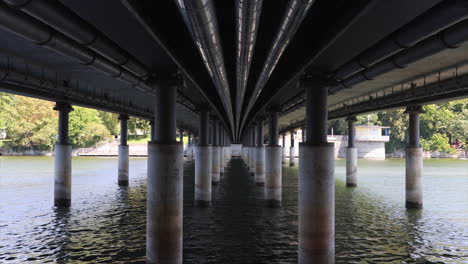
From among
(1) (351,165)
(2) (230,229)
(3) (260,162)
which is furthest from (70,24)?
(1) (351,165)

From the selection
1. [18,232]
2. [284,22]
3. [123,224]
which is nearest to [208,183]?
[123,224]

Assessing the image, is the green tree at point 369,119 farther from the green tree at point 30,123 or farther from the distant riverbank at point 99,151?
the green tree at point 30,123

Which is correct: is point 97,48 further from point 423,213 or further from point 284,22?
point 423,213

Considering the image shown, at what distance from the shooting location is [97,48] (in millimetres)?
11844

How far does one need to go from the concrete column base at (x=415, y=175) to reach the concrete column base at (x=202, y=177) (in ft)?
53.7

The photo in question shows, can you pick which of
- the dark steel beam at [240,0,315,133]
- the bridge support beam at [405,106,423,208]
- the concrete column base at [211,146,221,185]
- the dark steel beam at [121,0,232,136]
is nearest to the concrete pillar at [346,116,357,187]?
the bridge support beam at [405,106,423,208]

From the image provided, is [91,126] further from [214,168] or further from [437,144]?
[437,144]

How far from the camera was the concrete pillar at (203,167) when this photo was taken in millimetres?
31656

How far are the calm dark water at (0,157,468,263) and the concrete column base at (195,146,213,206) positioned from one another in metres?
1.07

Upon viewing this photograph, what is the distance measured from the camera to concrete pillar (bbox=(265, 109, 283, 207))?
32.2 m

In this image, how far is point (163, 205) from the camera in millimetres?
16094

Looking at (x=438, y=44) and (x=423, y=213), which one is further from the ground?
(x=438, y=44)

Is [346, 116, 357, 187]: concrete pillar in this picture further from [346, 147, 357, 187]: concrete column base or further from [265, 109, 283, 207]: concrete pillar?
[265, 109, 283, 207]: concrete pillar

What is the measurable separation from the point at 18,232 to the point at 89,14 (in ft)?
57.6
